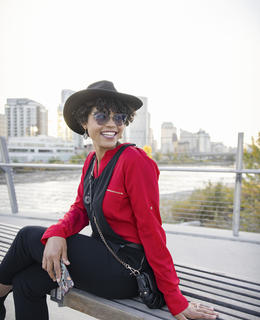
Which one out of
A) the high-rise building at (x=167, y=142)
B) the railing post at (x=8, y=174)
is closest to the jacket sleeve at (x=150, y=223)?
the railing post at (x=8, y=174)

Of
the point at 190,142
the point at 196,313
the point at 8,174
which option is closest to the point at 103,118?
the point at 196,313

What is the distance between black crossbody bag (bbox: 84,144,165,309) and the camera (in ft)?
3.50

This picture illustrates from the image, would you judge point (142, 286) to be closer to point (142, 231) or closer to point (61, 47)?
point (142, 231)

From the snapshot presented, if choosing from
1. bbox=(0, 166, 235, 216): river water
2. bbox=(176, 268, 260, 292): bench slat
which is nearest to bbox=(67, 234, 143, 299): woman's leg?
bbox=(176, 268, 260, 292): bench slat

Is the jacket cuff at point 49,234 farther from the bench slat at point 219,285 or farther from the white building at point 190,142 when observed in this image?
the white building at point 190,142

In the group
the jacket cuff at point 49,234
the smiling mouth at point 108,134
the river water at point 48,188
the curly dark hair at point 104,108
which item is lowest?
the river water at point 48,188

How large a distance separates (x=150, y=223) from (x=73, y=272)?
1.55ft

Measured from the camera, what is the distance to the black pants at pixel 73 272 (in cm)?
114

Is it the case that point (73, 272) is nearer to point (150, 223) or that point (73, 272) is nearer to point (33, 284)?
point (33, 284)

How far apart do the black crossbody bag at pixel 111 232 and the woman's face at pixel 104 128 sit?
0.35 ft

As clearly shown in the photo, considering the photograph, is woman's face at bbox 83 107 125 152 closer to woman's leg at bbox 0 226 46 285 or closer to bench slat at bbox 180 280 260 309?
woman's leg at bbox 0 226 46 285

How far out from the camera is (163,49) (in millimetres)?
13305

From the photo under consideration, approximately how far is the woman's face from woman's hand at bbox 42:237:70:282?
58 centimetres

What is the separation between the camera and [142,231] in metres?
1.13
